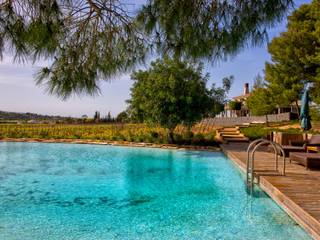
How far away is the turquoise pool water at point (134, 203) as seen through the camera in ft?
18.1

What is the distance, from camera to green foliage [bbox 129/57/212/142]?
16938mm

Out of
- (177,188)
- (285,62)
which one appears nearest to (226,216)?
(177,188)

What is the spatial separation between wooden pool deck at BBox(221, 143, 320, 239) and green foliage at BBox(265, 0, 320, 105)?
17161mm

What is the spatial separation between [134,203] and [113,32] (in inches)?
179

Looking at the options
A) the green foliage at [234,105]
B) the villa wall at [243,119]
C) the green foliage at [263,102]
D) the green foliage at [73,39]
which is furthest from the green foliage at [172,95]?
the green foliage at [234,105]

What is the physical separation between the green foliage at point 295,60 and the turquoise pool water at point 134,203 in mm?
14672

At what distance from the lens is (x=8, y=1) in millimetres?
3305

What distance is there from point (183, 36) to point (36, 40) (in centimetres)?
164

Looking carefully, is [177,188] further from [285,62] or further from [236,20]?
[285,62]

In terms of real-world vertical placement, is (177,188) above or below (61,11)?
below

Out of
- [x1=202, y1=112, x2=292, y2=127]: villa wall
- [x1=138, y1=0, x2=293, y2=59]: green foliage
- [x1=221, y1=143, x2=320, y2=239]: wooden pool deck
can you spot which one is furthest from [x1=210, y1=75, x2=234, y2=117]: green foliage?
[x1=202, y1=112, x2=292, y2=127]: villa wall

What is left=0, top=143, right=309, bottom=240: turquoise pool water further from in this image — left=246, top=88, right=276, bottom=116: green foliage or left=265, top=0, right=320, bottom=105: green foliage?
left=246, top=88, right=276, bottom=116: green foliage

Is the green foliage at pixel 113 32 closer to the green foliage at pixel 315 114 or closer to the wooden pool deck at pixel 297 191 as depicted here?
the wooden pool deck at pixel 297 191

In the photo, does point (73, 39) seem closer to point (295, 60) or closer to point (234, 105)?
point (295, 60)
